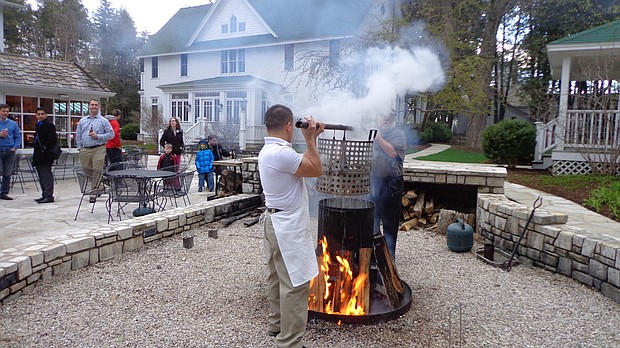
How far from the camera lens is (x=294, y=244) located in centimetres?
273

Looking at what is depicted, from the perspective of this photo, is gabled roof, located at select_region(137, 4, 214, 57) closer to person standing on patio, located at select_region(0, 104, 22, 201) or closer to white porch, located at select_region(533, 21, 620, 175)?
person standing on patio, located at select_region(0, 104, 22, 201)

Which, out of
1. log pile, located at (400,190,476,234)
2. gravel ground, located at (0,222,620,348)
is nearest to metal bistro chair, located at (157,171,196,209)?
gravel ground, located at (0,222,620,348)

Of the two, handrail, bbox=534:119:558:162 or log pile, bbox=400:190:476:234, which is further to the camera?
handrail, bbox=534:119:558:162

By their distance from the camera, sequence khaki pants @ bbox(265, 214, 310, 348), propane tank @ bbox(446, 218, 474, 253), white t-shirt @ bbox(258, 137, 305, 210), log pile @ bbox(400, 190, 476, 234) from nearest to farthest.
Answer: white t-shirt @ bbox(258, 137, 305, 210) < khaki pants @ bbox(265, 214, 310, 348) < propane tank @ bbox(446, 218, 474, 253) < log pile @ bbox(400, 190, 476, 234)

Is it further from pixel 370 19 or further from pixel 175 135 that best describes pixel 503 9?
pixel 175 135

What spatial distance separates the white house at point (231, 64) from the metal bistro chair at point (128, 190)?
9.70 m

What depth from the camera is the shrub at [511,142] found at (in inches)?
467

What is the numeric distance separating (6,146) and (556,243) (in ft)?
27.7

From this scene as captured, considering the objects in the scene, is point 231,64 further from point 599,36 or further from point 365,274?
point 365,274

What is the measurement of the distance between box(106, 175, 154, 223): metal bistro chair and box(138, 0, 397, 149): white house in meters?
9.70

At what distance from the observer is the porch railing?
956 centimetres

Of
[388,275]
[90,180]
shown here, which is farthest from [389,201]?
[90,180]

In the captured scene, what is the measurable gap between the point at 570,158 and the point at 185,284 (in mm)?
9609

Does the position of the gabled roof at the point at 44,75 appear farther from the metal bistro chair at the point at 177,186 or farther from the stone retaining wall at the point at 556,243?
the stone retaining wall at the point at 556,243
